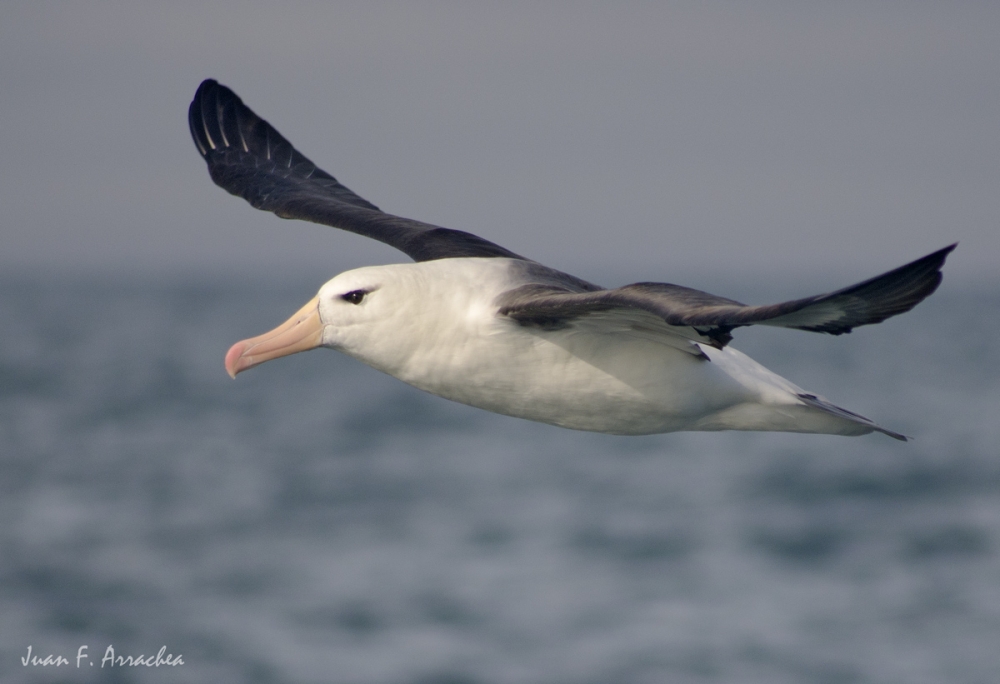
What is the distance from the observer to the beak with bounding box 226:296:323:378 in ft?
21.7

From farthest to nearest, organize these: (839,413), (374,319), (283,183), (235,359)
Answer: (283,183)
(839,413)
(235,359)
(374,319)

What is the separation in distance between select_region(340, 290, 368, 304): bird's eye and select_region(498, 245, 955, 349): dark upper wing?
1.07 m

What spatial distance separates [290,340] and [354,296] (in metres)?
0.42

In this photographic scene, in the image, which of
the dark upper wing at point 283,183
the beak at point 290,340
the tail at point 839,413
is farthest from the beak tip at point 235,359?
the tail at point 839,413

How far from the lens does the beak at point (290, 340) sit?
6.62 m

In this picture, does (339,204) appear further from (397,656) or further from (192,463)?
(192,463)

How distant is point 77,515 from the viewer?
32688 millimetres

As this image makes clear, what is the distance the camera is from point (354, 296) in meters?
6.64

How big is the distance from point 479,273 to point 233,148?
4.25 m

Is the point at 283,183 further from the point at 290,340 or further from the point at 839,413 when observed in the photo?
the point at 839,413
